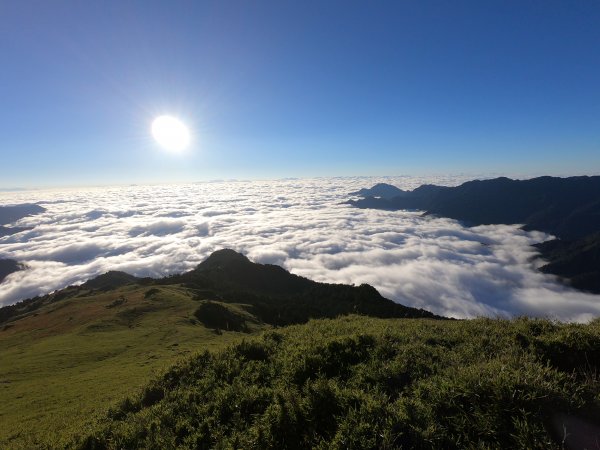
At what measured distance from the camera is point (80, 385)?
27.8m

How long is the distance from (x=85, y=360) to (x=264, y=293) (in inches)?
3975

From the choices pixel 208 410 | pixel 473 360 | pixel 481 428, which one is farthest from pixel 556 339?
pixel 208 410

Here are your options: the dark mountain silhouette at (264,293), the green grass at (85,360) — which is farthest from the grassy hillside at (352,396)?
the dark mountain silhouette at (264,293)

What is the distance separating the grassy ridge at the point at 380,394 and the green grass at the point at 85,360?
5.19 metres

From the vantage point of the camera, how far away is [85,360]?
1510 inches

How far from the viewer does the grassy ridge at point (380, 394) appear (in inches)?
312

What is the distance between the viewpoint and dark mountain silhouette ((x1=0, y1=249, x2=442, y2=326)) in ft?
283

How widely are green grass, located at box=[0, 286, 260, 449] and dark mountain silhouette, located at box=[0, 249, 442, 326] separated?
20.4 metres

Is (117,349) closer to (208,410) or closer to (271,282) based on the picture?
(208,410)

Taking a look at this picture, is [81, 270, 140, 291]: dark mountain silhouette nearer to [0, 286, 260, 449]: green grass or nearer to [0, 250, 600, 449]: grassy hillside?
[0, 286, 260, 449]: green grass

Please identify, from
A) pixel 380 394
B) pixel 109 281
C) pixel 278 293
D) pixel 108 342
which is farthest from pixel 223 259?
pixel 380 394

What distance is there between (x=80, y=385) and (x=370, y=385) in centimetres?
2849

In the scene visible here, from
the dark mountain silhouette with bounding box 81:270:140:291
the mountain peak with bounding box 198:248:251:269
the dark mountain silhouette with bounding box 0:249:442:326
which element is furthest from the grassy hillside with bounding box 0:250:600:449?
the dark mountain silhouette with bounding box 81:270:140:291

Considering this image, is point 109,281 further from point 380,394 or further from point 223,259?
point 380,394
